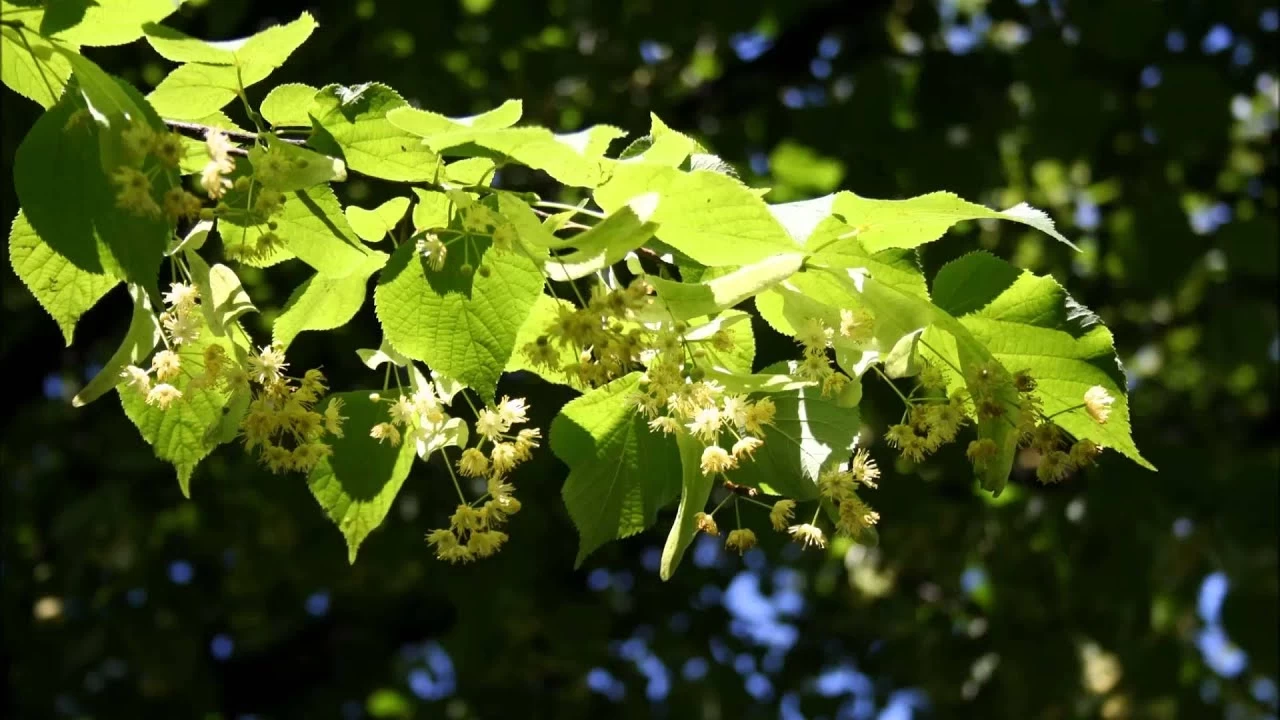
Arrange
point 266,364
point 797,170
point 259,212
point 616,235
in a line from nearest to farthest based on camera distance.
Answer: point 616,235
point 259,212
point 266,364
point 797,170

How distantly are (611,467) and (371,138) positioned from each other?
463 millimetres

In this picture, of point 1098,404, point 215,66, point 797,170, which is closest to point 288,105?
point 215,66

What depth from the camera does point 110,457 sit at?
15.2 feet

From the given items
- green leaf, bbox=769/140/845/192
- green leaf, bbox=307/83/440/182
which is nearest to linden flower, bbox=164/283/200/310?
green leaf, bbox=307/83/440/182

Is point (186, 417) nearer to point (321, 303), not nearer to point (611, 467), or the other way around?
point (321, 303)

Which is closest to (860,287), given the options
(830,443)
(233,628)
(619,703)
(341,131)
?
(830,443)

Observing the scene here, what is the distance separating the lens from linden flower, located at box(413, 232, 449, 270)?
1.20 meters

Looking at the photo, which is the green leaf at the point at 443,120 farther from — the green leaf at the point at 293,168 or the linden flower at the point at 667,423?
the linden flower at the point at 667,423

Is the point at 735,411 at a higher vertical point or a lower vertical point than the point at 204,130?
lower

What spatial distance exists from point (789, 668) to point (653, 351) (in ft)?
13.2

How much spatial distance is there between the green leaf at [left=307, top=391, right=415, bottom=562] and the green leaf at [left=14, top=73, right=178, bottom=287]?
0.36 metres

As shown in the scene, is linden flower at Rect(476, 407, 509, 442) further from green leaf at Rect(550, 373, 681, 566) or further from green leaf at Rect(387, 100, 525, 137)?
green leaf at Rect(387, 100, 525, 137)

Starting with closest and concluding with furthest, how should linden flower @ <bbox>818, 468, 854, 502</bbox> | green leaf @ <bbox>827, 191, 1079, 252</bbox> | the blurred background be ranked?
1. green leaf @ <bbox>827, 191, 1079, 252</bbox>
2. linden flower @ <bbox>818, 468, 854, 502</bbox>
3. the blurred background

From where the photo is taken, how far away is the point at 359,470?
58.3 inches
